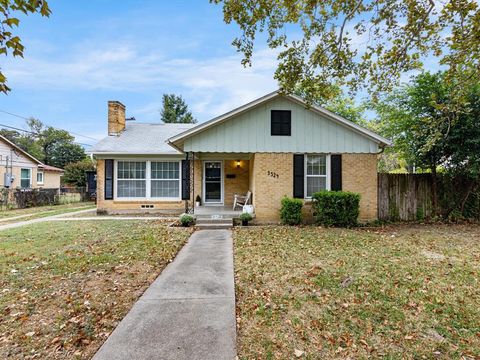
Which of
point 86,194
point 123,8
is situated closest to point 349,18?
point 123,8

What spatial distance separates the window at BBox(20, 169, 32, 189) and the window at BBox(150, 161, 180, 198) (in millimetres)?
16786

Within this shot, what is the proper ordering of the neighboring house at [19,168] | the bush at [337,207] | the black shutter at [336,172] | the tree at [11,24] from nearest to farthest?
the tree at [11,24] < the bush at [337,207] < the black shutter at [336,172] < the neighboring house at [19,168]

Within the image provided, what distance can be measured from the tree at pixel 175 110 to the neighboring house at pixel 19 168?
17614 mm

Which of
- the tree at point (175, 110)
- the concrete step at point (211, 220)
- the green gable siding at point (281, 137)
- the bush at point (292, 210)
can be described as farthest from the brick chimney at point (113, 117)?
the tree at point (175, 110)

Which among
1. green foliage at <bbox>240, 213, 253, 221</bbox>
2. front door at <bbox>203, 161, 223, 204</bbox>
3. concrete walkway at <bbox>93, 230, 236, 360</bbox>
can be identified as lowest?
concrete walkway at <bbox>93, 230, 236, 360</bbox>

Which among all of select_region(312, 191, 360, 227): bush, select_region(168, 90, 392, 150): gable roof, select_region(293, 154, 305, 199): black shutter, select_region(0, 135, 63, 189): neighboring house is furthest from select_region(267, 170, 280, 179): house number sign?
select_region(0, 135, 63, 189): neighboring house

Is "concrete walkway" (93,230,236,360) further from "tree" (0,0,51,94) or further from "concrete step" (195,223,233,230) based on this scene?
"concrete step" (195,223,233,230)

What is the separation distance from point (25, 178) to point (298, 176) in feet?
79.4

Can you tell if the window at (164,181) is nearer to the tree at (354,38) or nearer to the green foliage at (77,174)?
the tree at (354,38)

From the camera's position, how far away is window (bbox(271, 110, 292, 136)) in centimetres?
1058

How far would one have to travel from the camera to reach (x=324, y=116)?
10539 millimetres

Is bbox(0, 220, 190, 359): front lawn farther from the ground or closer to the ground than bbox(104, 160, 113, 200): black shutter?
closer to the ground

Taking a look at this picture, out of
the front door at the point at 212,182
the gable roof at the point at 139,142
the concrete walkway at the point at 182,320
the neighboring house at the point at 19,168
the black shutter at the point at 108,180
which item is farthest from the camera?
the neighboring house at the point at 19,168

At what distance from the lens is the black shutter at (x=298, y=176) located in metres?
10.6
